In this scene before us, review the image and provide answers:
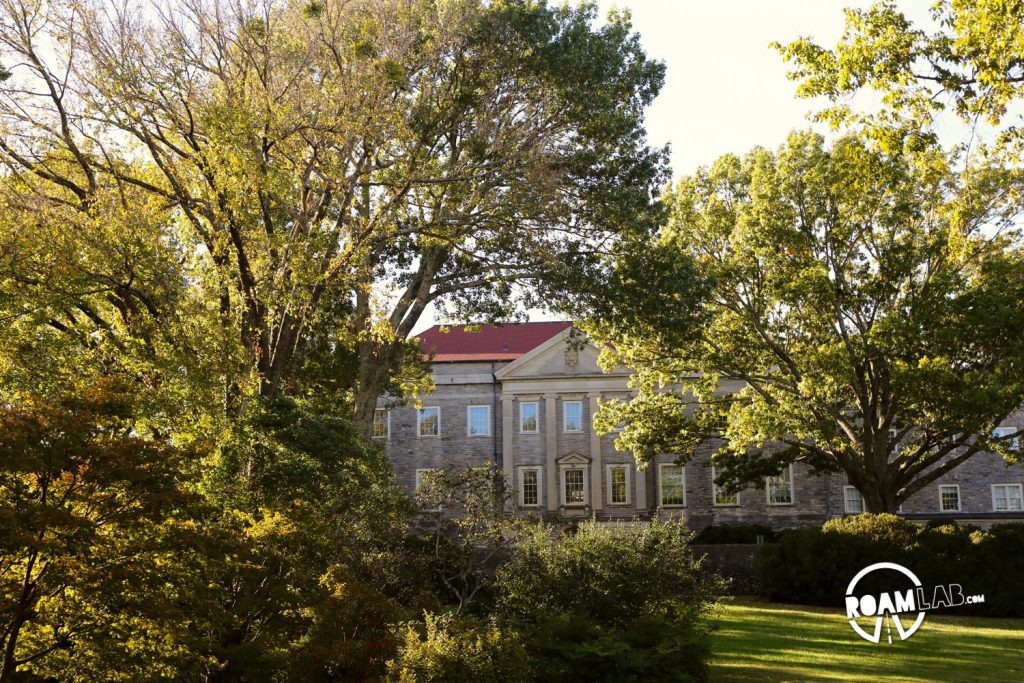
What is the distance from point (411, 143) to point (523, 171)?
240 centimetres

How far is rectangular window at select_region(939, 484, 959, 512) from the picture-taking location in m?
46.0

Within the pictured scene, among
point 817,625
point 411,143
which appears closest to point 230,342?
point 411,143

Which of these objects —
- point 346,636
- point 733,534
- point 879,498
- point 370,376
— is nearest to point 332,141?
point 370,376

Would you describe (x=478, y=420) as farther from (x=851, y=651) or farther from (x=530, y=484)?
(x=851, y=651)

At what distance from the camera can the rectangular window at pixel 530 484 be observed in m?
47.4

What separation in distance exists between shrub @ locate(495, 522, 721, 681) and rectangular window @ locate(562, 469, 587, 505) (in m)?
30.1

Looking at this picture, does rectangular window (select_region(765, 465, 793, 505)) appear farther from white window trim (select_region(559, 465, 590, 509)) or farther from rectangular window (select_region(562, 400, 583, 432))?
rectangular window (select_region(562, 400, 583, 432))

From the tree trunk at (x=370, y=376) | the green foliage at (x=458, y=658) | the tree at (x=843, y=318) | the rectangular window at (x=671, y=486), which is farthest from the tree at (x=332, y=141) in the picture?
the rectangular window at (x=671, y=486)

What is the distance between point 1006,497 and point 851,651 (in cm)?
3186

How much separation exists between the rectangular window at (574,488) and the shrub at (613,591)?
98.7 feet

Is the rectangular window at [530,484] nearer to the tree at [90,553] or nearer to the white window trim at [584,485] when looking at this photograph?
the white window trim at [584,485]

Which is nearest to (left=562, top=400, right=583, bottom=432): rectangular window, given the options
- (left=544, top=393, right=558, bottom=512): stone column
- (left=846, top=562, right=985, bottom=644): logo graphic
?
(left=544, top=393, right=558, bottom=512): stone column

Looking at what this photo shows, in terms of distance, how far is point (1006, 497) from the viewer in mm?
46062

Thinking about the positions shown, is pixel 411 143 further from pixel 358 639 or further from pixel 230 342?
pixel 358 639
